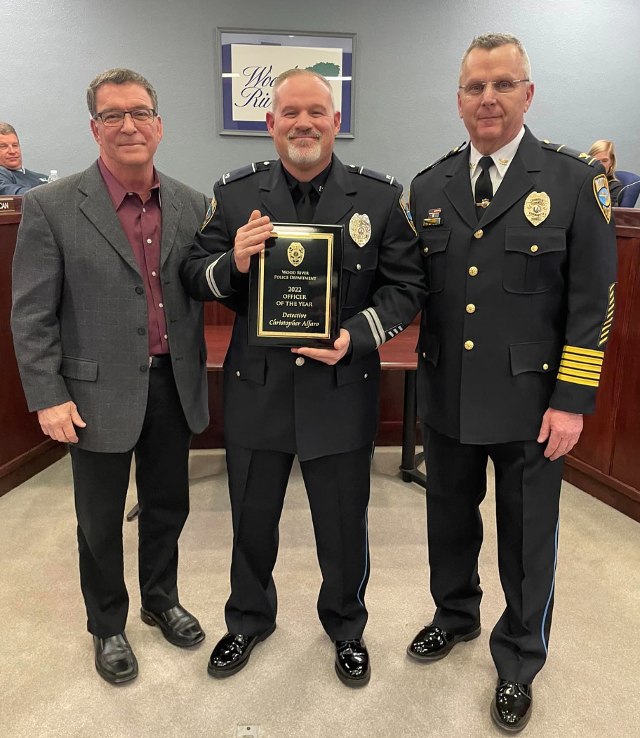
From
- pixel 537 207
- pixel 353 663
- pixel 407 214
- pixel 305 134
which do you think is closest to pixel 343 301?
pixel 407 214

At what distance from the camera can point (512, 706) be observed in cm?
162

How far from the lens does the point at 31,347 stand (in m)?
1.49

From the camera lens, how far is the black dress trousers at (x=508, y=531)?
1.58 m

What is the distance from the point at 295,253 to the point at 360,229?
215 mm

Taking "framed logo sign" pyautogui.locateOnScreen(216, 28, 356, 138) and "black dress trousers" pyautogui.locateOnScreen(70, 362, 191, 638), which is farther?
"framed logo sign" pyautogui.locateOnScreen(216, 28, 356, 138)

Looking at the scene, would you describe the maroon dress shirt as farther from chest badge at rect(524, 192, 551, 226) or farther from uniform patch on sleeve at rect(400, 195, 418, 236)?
chest badge at rect(524, 192, 551, 226)

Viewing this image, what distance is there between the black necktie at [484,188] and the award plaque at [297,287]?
381 millimetres

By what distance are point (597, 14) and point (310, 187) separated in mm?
4975

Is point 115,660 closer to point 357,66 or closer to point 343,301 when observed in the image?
→ point 343,301

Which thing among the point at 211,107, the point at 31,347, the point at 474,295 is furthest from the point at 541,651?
the point at 211,107

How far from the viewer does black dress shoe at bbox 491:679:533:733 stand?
5.26ft

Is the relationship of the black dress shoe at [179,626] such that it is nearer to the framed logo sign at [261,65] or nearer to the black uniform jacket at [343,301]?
the black uniform jacket at [343,301]

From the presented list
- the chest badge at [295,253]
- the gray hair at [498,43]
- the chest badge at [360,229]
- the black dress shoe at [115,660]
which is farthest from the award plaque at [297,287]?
the black dress shoe at [115,660]

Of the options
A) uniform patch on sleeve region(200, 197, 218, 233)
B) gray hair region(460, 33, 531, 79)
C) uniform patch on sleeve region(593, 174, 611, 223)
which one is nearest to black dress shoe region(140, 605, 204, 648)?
uniform patch on sleeve region(200, 197, 218, 233)
